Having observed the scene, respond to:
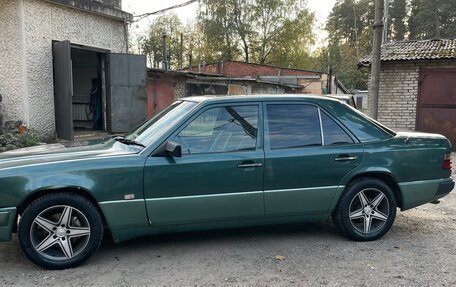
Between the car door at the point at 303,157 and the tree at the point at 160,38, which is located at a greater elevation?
the tree at the point at 160,38

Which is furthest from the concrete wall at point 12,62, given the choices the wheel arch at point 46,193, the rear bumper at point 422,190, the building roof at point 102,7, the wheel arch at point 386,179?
the rear bumper at point 422,190

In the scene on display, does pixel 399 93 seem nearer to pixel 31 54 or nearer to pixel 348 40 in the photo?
pixel 31 54

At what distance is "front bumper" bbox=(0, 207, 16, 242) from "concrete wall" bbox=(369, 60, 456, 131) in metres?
12.1

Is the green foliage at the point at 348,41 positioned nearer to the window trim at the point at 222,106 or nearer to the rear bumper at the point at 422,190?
the rear bumper at the point at 422,190

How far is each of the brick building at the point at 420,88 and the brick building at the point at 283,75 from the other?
719 inches

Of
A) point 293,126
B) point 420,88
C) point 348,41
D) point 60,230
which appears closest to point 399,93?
point 420,88

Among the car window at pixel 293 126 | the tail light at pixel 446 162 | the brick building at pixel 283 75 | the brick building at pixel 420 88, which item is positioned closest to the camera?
the car window at pixel 293 126

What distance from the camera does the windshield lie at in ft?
13.6

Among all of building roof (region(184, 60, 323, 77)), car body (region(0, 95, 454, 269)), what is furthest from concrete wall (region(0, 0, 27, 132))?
building roof (region(184, 60, 323, 77))

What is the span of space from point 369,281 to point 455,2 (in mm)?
50638

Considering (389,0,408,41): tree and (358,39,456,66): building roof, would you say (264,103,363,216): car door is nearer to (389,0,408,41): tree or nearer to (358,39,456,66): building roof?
(358,39,456,66): building roof

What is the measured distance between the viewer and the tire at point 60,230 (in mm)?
3633

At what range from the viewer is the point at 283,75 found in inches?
1310

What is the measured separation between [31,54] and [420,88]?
11030 mm
